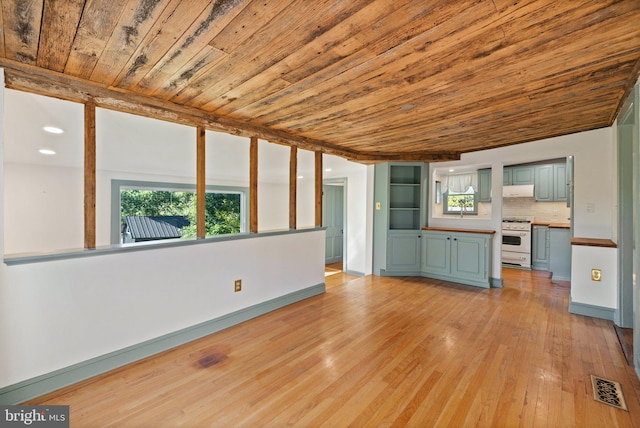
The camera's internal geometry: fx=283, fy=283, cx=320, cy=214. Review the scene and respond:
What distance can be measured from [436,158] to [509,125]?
1684 mm

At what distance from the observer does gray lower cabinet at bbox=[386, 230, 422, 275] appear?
5.09m

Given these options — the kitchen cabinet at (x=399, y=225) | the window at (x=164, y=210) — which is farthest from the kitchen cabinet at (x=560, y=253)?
the window at (x=164, y=210)

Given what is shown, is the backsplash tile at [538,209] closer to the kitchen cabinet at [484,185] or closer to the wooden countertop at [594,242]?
the kitchen cabinet at [484,185]

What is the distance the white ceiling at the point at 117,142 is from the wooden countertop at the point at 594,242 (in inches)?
145

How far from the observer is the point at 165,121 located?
2.66 m

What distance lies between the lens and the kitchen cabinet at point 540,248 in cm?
531

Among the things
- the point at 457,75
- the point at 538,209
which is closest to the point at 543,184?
the point at 538,209

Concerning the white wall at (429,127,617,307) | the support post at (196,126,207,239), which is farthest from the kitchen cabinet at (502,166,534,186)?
the support post at (196,126,207,239)

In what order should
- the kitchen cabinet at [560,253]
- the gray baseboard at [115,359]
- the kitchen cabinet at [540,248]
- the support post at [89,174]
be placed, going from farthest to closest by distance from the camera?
the kitchen cabinet at [540,248]
the kitchen cabinet at [560,253]
the support post at [89,174]
the gray baseboard at [115,359]

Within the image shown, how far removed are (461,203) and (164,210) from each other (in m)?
5.96

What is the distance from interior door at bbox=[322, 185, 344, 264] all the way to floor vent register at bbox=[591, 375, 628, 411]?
5.05 meters

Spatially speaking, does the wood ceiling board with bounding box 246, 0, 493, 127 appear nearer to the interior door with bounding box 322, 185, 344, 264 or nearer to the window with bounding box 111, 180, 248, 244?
the window with bounding box 111, 180, 248, 244

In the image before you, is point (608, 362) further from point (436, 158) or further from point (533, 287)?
point (436, 158)

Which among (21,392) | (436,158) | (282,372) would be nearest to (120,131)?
(21,392)
